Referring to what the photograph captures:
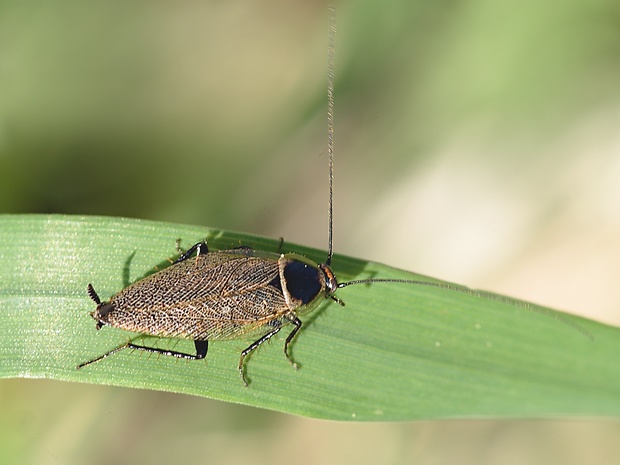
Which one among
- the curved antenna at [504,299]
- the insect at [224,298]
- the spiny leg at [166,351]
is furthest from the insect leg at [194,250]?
the curved antenna at [504,299]

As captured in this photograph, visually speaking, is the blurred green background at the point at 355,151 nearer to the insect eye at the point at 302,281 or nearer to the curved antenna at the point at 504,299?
the insect eye at the point at 302,281

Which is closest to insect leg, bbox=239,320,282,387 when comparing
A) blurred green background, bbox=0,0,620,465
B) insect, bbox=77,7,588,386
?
insect, bbox=77,7,588,386

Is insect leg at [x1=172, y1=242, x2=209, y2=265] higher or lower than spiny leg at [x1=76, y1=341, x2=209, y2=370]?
higher

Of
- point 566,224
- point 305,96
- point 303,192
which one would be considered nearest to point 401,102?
point 305,96

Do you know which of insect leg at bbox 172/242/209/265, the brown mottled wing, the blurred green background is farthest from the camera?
the blurred green background

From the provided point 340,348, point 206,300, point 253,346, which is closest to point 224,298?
point 206,300

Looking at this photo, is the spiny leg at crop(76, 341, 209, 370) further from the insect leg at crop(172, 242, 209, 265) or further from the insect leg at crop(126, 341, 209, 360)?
the insect leg at crop(172, 242, 209, 265)
